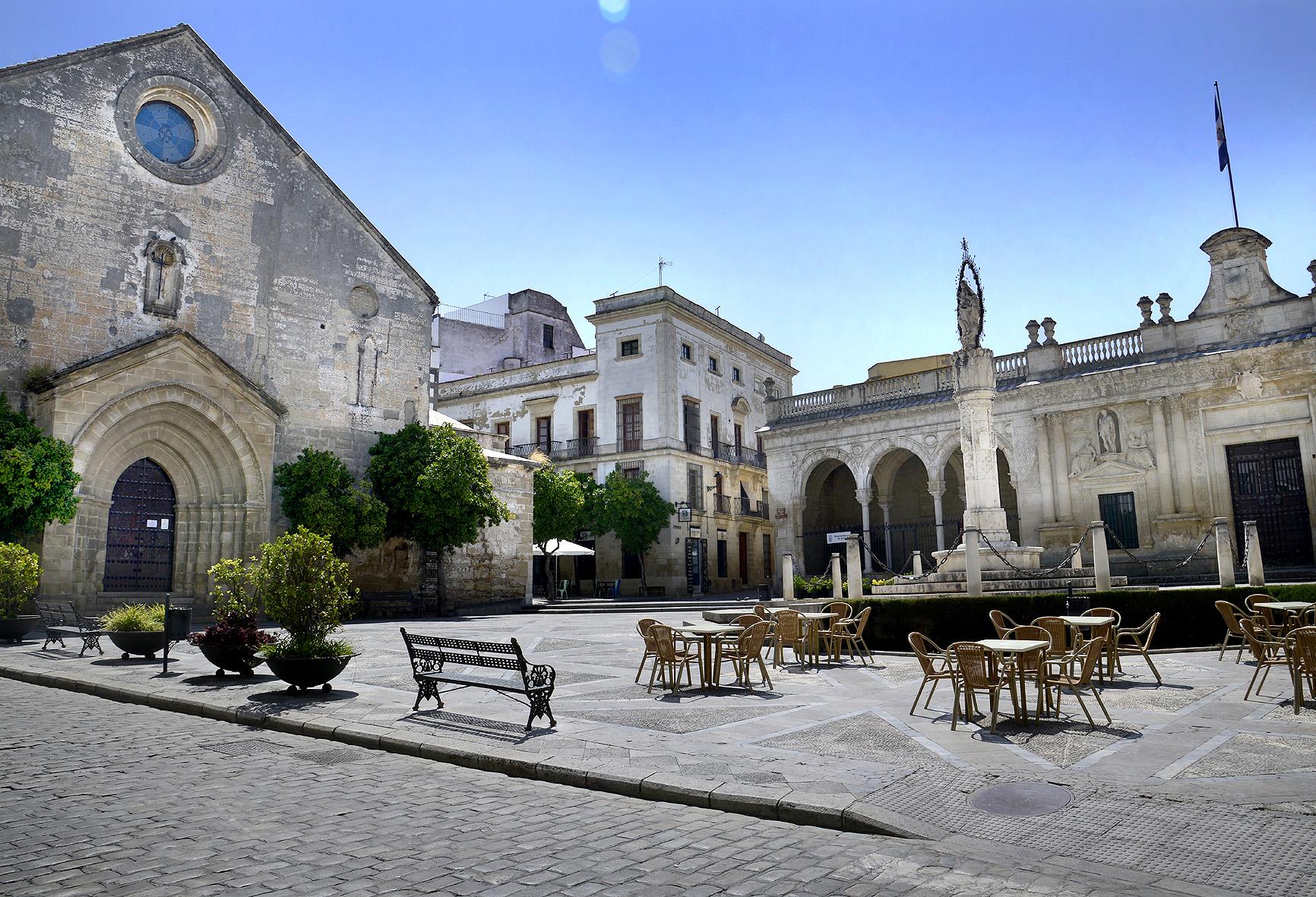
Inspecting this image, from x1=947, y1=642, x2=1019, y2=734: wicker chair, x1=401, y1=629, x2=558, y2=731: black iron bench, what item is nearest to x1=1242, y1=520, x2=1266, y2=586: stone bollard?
x1=947, y1=642, x2=1019, y2=734: wicker chair

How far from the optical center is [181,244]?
67.2 ft

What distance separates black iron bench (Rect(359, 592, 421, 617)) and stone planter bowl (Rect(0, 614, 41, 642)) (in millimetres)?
8885

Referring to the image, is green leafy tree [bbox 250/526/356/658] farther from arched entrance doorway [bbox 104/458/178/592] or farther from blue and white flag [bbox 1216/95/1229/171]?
blue and white flag [bbox 1216/95/1229/171]

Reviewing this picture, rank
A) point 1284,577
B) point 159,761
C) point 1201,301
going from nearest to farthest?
point 159,761 < point 1284,577 < point 1201,301

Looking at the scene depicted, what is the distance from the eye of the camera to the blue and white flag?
23.8 m

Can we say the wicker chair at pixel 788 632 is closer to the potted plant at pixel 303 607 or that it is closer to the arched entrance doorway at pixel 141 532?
A: the potted plant at pixel 303 607

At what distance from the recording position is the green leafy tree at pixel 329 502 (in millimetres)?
20938

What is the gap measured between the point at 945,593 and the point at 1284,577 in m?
10.1

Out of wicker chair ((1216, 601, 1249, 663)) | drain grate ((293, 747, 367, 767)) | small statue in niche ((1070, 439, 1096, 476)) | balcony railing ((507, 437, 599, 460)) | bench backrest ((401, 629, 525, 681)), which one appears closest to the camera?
drain grate ((293, 747, 367, 767))

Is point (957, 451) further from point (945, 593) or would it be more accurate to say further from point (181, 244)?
point (181, 244)

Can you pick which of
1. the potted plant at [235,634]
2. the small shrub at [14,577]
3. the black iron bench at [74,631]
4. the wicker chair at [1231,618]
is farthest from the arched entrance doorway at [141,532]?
the wicker chair at [1231,618]

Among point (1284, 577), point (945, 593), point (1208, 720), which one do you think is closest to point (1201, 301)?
point (1284, 577)

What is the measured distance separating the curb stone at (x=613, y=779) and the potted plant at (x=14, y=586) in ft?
27.0

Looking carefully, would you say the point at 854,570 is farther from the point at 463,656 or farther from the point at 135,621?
the point at 135,621
